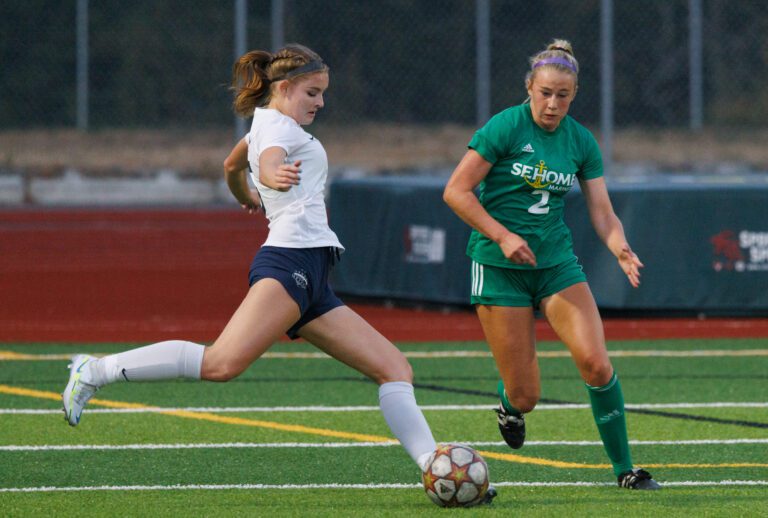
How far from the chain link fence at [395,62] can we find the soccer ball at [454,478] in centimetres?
1106

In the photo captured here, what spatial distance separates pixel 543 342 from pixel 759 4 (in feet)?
25.0

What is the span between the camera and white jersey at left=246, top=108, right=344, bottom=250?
6.47 metres

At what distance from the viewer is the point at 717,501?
6629mm

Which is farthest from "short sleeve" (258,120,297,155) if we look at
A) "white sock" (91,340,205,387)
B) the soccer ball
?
the soccer ball

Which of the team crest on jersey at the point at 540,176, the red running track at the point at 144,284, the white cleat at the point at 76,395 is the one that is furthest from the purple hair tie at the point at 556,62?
the red running track at the point at 144,284

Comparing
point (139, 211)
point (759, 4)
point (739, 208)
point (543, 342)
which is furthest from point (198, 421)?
point (759, 4)

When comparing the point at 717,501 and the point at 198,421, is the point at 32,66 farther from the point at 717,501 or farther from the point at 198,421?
the point at 717,501

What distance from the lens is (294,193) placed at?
648cm

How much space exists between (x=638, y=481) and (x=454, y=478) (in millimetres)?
981

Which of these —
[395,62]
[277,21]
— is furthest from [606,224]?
[395,62]

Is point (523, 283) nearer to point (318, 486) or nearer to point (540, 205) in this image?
point (540, 205)

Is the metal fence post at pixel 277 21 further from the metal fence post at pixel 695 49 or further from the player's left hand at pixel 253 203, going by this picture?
the player's left hand at pixel 253 203

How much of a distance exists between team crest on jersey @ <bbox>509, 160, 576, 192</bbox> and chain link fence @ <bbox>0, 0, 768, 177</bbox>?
10.2 meters

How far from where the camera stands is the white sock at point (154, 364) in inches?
254
